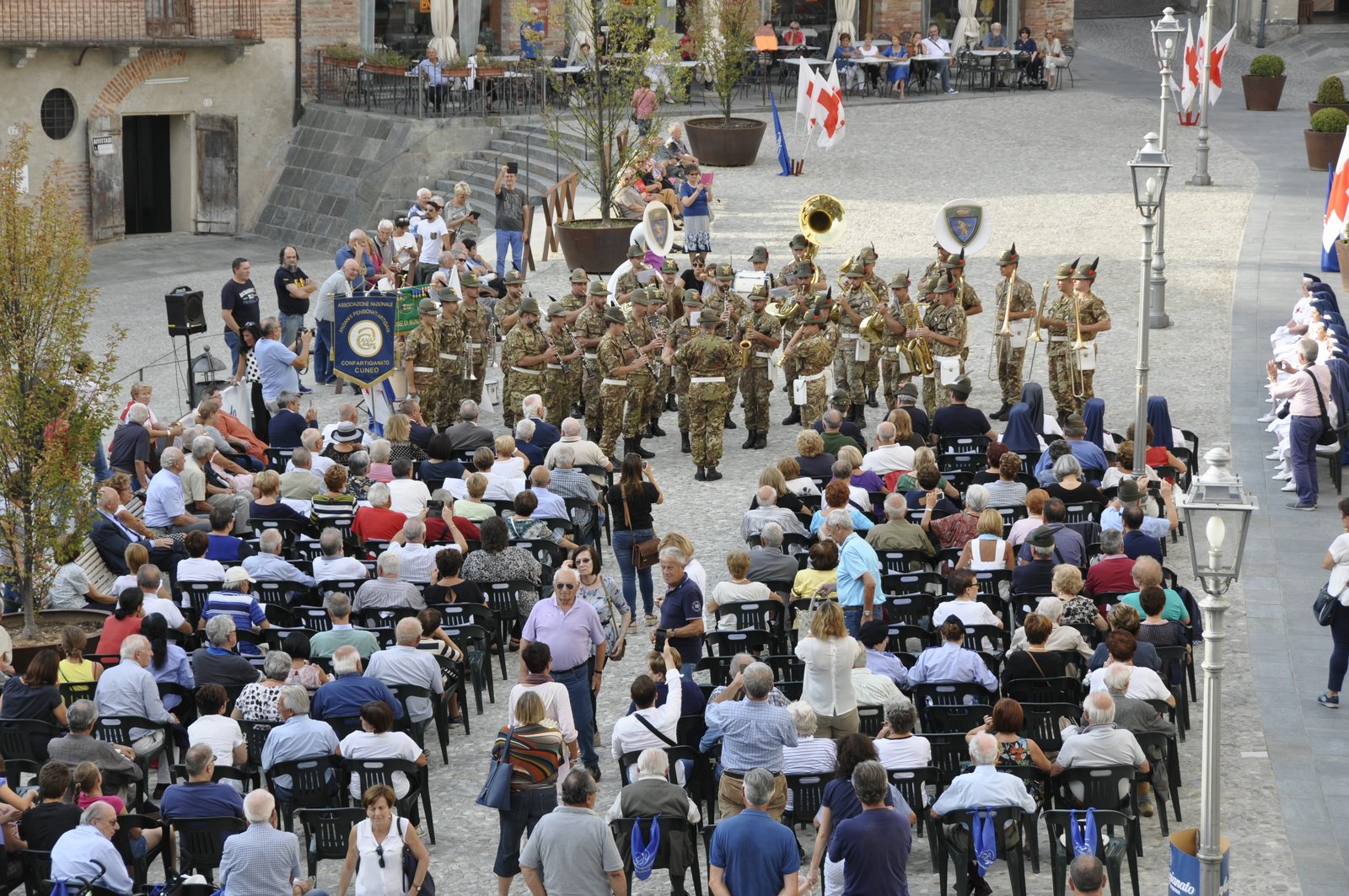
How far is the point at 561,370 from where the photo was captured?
18078 mm

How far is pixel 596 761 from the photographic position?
11500mm

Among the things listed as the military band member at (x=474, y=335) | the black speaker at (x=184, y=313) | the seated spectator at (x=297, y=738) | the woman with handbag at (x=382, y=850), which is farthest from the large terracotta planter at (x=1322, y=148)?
the woman with handbag at (x=382, y=850)

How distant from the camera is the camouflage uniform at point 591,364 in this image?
1802 cm

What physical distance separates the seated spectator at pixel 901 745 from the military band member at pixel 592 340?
814 cm

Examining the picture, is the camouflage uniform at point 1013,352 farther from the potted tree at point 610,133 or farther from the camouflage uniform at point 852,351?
the potted tree at point 610,133

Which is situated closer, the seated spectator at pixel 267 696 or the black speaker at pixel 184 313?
the seated spectator at pixel 267 696

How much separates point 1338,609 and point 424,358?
938cm

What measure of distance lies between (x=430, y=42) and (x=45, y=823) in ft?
82.3

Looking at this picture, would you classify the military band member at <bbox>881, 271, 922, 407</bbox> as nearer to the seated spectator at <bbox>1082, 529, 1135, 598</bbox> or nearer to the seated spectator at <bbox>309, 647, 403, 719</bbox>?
the seated spectator at <bbox>1082, 529, 1135, 598</bbox>

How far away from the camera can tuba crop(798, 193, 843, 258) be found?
19156 mm

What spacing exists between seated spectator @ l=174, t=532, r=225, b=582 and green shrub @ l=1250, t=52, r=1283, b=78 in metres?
27.8

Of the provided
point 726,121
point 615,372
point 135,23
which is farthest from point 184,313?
point 135,23

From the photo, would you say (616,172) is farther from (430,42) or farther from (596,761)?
(596,761)

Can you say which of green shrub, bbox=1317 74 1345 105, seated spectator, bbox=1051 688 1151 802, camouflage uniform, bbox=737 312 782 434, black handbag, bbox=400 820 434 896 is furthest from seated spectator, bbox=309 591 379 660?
green shrub, bbox=1317 74 1345 105
